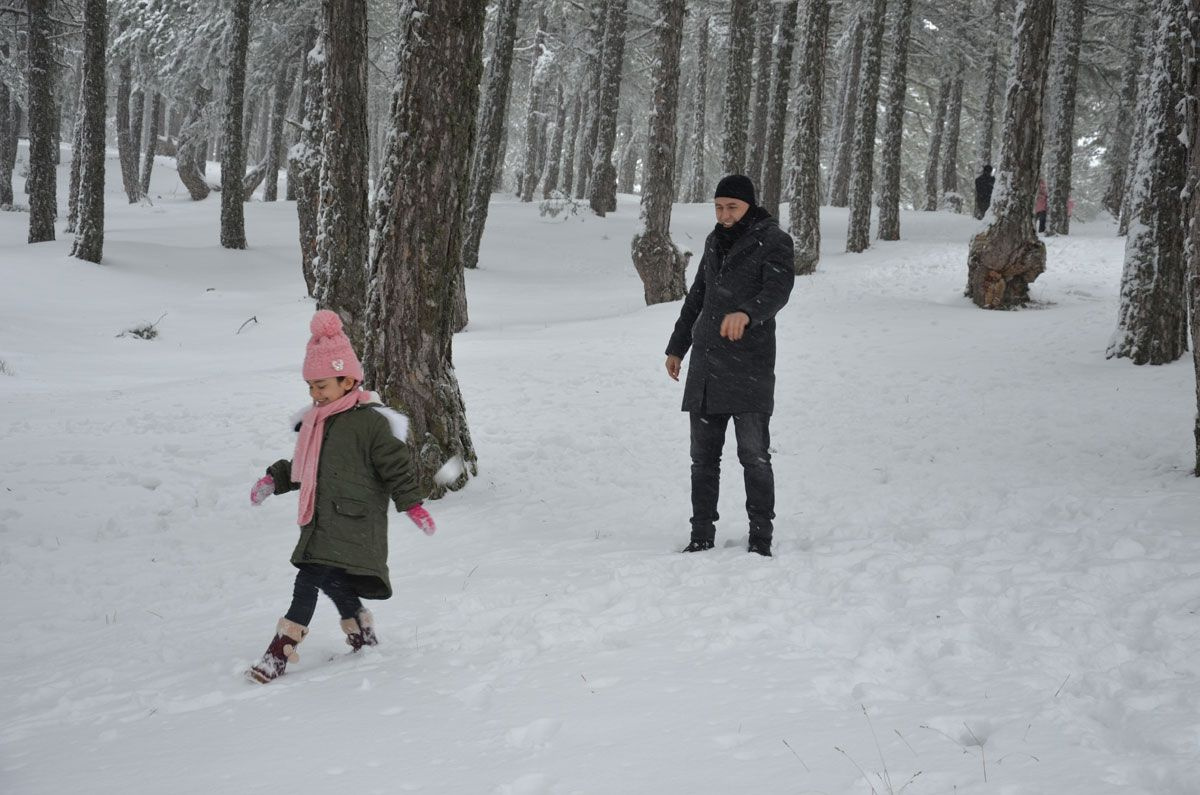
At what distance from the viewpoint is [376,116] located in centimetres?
4084

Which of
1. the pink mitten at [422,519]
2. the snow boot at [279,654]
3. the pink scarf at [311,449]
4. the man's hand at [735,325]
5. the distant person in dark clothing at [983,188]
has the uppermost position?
the distant person in dark clothing at [983,188]

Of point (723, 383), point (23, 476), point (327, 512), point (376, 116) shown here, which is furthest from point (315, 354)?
point (376, 116)

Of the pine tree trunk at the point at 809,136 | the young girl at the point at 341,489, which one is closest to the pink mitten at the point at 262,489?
the young girl at the point at 341,489

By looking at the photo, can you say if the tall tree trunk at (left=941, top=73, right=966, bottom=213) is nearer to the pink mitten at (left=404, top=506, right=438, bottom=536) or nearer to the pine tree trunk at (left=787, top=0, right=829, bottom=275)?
the pine tree trunk at (left=787, top=0, right=829, bottom=275)

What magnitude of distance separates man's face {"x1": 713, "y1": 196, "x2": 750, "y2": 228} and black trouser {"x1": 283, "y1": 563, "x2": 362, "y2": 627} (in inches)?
110

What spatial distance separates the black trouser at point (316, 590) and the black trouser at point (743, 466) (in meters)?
2.18

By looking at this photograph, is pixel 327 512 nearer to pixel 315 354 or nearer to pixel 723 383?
pixel 315 354

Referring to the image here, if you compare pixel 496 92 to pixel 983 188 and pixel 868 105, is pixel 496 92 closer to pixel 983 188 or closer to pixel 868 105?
pixel 868 105

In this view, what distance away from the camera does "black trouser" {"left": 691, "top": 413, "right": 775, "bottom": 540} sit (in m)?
5.09

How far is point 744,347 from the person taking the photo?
16.6ft

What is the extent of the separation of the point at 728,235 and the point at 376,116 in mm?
39140

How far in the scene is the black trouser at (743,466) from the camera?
5086 mm

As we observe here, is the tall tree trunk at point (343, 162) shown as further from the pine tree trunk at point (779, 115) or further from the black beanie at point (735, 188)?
the pine tree trunk at point (779, 115)

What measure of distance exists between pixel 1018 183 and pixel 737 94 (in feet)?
21.2
